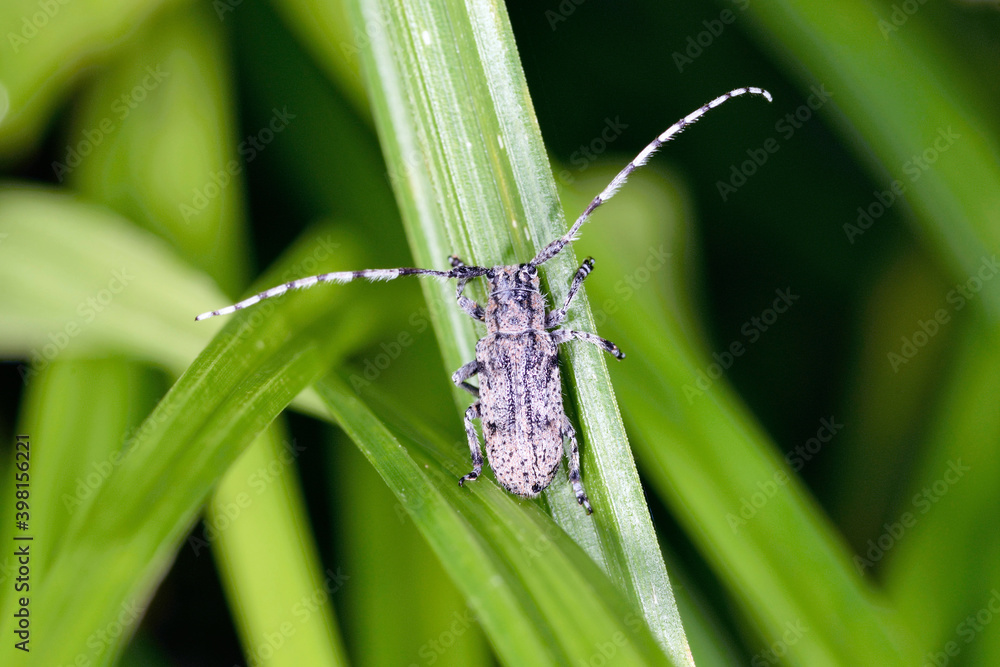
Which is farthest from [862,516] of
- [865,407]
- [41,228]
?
[41,228]

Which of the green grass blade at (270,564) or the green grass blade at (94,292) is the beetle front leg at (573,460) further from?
the green grass blade at (94,292)

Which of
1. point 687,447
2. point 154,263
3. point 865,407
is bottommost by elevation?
point 865,407

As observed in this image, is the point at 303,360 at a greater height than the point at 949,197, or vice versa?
the point at 303,360

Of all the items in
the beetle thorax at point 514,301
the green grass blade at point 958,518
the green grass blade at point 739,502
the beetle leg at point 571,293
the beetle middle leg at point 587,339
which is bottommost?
the green grass blade at point 958,518

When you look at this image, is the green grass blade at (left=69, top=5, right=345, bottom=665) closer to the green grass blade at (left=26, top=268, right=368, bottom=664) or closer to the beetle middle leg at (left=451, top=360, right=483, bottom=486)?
the green grass blade at (left=26, top=268, right=368, bottom=664)

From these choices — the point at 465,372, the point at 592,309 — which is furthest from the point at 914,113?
the point at 465,372

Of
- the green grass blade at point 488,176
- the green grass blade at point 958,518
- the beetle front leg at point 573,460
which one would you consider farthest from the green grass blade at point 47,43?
the green grass blade at point 958,518

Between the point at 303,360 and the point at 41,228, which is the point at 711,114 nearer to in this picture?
the point at 303,360

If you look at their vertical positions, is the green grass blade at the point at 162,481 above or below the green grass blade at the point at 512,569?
above

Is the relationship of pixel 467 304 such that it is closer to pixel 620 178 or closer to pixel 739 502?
pixel 620 178
